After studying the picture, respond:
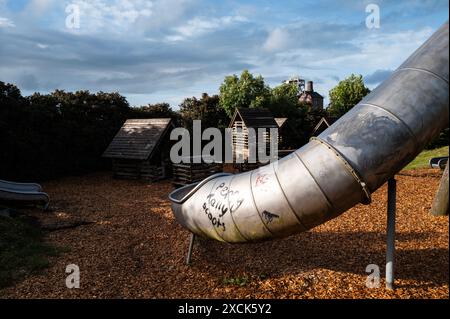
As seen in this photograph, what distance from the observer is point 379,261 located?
8.91 m

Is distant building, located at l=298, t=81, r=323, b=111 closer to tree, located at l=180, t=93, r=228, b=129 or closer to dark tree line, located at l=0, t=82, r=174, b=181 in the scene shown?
tree, located at l=180, t=93, r=228, b=129

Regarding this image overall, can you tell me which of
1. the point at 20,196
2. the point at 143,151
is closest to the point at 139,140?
the point at 143,151

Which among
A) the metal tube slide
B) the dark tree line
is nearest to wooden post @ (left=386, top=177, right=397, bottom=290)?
the metal tube slide

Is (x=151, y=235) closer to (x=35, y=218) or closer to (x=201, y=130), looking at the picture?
(x=35, y=218)

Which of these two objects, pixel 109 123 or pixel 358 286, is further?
pixel 109 123

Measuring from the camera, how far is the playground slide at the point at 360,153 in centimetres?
Answer: 570

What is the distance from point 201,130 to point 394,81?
28.0 meters

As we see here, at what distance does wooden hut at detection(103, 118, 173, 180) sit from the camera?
21984 millimetres

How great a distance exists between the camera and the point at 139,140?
2277cm
